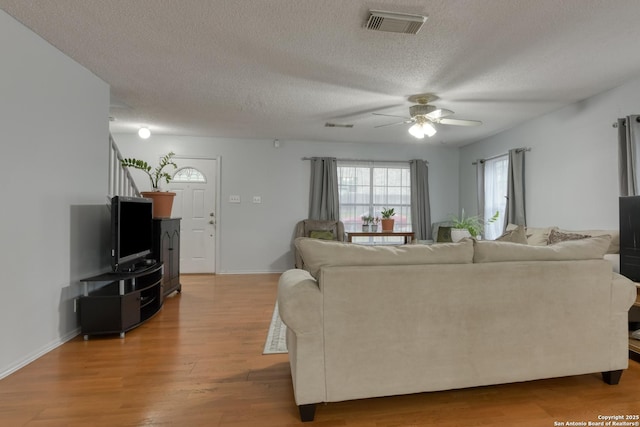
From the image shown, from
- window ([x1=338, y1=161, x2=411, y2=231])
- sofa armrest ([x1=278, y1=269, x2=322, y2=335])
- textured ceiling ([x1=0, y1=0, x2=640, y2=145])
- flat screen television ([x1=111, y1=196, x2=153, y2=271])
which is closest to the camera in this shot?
sofa armrest ([x1=278, y1=269, x2=322, y2=335])

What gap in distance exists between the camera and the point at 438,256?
5.73ft

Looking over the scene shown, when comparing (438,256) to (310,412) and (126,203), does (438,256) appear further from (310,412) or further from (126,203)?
(126,203)

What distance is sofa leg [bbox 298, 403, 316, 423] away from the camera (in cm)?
160

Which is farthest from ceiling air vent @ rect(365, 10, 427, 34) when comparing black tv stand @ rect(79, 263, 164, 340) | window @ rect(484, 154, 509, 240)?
window @ rect(484, 154, 509, 240)

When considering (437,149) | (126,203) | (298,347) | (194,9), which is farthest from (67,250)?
(437,149)

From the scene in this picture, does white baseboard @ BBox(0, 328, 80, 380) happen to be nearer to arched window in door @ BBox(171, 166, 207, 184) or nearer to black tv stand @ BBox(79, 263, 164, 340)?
black tv stand @ BBox(79, 263, 164, 340)

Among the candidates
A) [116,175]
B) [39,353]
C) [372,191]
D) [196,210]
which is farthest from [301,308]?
[372,191]

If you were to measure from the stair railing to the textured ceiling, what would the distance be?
0.62 metres

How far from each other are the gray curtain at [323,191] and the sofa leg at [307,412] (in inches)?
168

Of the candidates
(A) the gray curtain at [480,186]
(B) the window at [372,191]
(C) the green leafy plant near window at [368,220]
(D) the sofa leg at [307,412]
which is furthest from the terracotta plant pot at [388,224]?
(D) the sofa leg at [307,412]

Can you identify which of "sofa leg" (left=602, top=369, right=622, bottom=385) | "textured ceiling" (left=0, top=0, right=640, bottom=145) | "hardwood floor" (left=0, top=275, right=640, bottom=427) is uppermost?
"textured ceiling" (left=0, top=0, right=640, bottom=145)

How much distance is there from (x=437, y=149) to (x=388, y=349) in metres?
5.49

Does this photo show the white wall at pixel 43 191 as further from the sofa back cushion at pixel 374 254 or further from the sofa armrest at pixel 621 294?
the sofa armrest at pixel 621 294

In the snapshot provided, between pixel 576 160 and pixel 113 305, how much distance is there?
5.13 metres
